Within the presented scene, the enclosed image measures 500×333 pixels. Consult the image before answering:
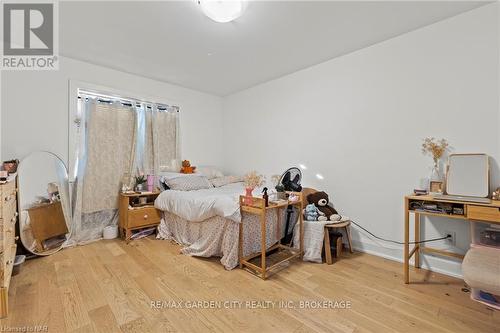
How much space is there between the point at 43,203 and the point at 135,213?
1.05 meters

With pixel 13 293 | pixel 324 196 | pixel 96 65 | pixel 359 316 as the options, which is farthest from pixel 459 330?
pixel 96 65

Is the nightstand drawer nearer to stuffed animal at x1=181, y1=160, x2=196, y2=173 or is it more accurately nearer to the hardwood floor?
the hardwood floor

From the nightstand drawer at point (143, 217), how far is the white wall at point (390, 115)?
2052 mm

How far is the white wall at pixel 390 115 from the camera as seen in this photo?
83.0 inches

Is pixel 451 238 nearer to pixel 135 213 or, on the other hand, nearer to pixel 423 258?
pixel 423 258

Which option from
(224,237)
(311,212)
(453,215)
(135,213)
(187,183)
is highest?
(187,183)

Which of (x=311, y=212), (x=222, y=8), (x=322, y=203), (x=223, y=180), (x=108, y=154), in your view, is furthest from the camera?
(x=223, y=180)

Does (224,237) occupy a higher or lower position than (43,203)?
lower

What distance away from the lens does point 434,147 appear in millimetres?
2230

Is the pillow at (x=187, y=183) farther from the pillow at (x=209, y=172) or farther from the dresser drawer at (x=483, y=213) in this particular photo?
the dresser drawer at (x=483, y=213)

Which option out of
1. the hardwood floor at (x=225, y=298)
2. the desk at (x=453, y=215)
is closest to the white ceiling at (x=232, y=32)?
the desk at (x=453, y=215)

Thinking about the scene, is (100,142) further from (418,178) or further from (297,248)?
(418,178)

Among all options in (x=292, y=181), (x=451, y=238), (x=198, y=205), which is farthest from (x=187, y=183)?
(x=451, y=238)

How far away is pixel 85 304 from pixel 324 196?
2.64m
